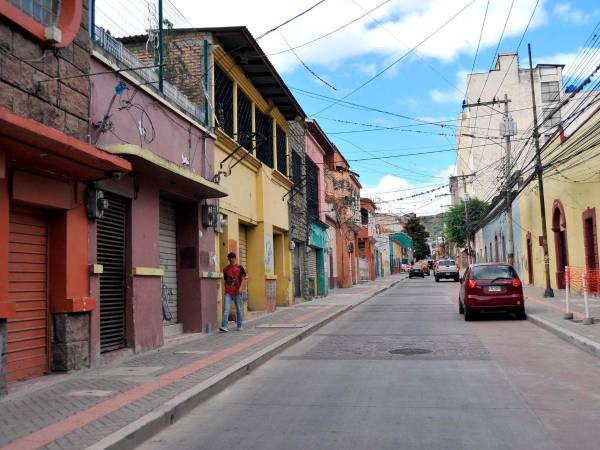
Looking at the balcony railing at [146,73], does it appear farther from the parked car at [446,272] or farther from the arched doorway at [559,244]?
the parked car at [446,272]

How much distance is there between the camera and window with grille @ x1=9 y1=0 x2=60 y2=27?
Answer: 765cm

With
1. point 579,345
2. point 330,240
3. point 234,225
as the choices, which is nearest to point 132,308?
point 234,225

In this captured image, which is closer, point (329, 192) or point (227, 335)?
point (227, 335)

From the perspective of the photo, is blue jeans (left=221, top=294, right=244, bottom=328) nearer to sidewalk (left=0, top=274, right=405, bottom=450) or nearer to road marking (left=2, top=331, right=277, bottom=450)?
sidewalk (left=0, top=274, right=405, bottom=450)

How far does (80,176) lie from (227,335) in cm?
559

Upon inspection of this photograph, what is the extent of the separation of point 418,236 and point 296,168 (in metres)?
97.3

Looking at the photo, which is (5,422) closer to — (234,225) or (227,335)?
(227,335)

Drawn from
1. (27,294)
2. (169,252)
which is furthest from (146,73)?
(27,294)

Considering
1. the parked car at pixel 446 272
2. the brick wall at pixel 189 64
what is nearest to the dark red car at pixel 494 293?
the brick wall at pixel 189 64

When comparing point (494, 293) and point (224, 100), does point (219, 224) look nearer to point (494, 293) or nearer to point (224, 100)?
point (224, 100)

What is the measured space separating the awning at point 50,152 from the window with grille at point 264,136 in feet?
34.3

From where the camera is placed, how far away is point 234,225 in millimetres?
16062

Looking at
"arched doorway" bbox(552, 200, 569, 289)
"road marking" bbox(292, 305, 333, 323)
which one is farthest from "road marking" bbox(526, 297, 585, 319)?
"road marking" bbox(292, 305, 333, 323)

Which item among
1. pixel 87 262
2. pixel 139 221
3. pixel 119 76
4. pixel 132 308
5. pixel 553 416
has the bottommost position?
pixel 553 416
